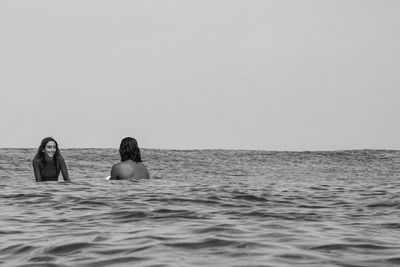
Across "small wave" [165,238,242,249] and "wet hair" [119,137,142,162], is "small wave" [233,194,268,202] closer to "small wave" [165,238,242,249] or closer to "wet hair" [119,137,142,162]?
"wet hair" [119,137,142,162]

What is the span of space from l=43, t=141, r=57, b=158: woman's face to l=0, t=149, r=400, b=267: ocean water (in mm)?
632

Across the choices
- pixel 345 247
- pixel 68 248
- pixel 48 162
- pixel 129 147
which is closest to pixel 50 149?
pixel 48 162

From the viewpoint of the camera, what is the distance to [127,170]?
566 inches

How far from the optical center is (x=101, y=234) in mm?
7598

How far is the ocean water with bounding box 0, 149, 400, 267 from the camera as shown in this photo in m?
6.22

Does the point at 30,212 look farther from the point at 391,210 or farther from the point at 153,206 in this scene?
the point at 391,210

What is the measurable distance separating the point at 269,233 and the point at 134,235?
1.34 meters

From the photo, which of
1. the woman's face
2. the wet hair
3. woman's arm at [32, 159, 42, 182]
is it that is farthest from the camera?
woman's arm at [32, 159, 42, 182]

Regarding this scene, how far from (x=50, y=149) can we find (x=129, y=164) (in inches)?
67.7

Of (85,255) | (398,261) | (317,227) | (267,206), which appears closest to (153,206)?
(267,206)

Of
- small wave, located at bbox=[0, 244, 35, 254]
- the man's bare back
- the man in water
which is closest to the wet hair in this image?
the man in water

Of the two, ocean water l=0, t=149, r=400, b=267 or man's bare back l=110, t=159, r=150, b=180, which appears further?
man's bare back l=110, t=159, r=150, b=180

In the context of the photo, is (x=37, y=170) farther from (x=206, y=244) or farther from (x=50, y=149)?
(x=206, y=244)

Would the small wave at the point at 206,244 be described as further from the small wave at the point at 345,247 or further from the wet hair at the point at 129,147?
the wet hair at the point at 129,147
